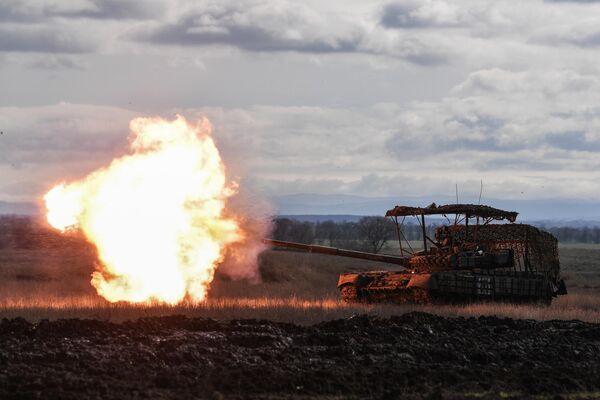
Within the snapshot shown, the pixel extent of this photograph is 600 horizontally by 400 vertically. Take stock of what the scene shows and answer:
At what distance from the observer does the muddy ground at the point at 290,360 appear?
53.1 ft

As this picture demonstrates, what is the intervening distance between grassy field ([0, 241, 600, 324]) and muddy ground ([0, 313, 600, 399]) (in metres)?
4.10

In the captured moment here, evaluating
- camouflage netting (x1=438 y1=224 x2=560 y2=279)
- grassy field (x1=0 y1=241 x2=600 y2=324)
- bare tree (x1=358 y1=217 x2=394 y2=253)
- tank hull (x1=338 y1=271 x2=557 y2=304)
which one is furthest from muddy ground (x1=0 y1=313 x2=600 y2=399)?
bare tree (x1=358 y1=217 x2=394 y2=253)

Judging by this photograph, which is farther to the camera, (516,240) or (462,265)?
(516,240)

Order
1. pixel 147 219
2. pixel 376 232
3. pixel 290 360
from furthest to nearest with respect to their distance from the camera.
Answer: pixel 376 232
pixel 147 219
pixel 290 360

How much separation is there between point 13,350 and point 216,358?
3548 mm

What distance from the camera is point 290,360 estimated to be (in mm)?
19062

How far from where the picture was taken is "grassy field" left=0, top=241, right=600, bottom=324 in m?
27.8

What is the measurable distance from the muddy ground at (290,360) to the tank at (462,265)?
362 inches

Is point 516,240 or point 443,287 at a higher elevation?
point 516,240

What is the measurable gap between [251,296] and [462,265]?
1051cm

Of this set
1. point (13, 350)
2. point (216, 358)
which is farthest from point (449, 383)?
point (13, 350)

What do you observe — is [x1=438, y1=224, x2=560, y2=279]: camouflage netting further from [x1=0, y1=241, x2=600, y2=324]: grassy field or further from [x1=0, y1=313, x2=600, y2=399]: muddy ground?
[x1=0, y1=313, x2=600, y2=399]: muddy ground

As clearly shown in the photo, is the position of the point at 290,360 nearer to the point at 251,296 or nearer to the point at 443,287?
the point at 443,287

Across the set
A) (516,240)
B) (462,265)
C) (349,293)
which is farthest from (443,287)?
(516,240)
